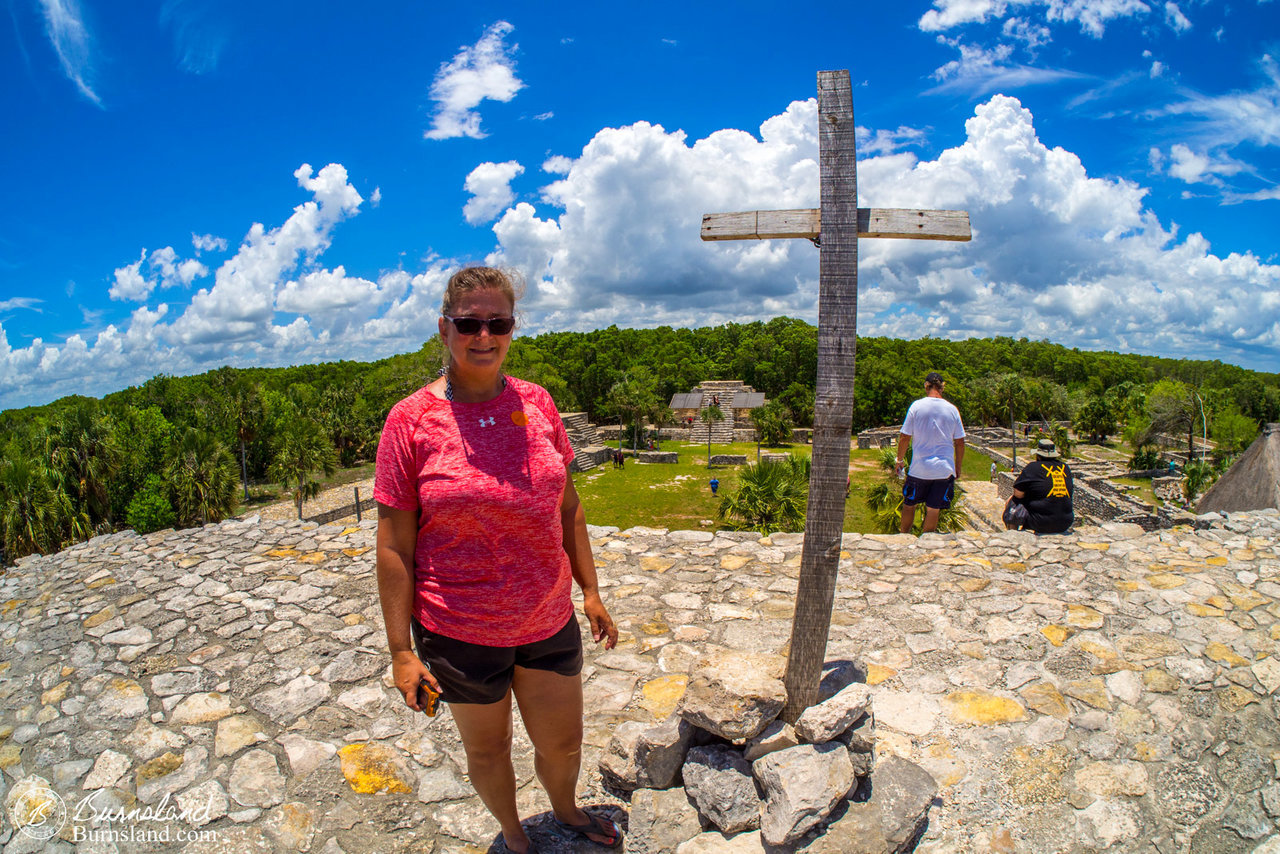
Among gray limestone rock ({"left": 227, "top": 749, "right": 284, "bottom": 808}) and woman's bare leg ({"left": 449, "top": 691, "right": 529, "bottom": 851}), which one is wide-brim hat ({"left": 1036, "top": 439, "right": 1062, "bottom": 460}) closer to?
woman's bare leg ({"left": 449, "top": 691, "right": 529, "bottom": 851})

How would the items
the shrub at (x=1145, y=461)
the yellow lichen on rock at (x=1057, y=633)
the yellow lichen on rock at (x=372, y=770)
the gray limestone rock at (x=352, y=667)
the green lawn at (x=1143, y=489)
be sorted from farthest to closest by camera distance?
the shrub at (x=1145, y=461), the green lawn at (x=1143, y=489), the yellow lichen on rock at (x=1057, y=633), the gray limestone rock at (x=352, y=667), the yellow lichen on rock at (x=372, y=770)

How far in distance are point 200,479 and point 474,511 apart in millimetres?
25973

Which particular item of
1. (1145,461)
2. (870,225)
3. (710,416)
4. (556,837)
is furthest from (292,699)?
(1145,461)

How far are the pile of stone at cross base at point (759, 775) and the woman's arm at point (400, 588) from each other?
1.09m

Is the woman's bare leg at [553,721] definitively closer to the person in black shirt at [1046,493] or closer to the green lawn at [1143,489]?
the person in black shirt at [1046,493]

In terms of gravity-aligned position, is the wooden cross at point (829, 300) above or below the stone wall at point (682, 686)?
above

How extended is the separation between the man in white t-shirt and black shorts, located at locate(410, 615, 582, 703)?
14.7 feet

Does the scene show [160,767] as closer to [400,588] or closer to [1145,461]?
[400,588]

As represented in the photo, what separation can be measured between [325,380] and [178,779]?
6170 centimetres

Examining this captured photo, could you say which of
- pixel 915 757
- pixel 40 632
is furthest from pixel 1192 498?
pixel 40 632

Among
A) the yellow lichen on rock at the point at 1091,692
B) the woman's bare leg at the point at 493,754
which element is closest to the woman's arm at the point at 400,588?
the woman's bare leg at the point at 493,754

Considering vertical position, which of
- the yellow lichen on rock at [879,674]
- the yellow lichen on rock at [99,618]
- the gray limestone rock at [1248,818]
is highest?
the yellow lichen on rock at [99,618]

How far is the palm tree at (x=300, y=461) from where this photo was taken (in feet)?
78.1

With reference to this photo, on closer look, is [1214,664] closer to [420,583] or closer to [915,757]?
[915,757]
